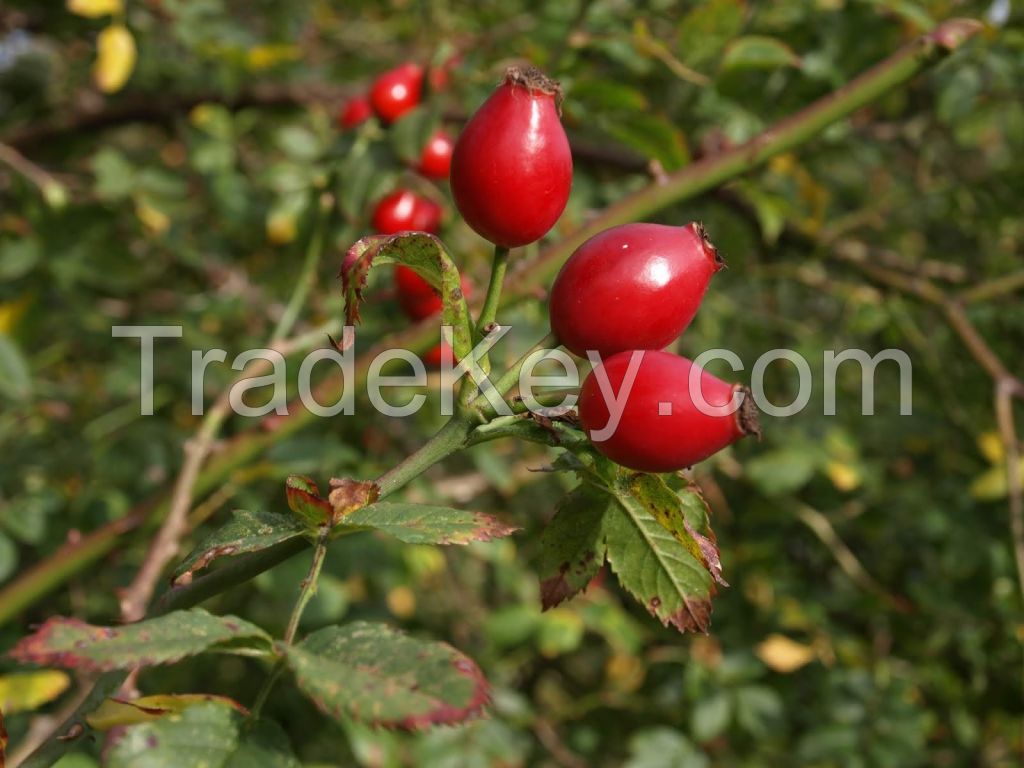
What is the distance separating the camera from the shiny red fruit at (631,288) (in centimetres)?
72

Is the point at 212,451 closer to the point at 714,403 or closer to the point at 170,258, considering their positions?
the point at 714,403

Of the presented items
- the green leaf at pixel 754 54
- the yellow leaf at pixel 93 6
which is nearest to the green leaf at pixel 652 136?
the green leaf at pixel 754 54

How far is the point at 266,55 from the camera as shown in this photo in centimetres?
238

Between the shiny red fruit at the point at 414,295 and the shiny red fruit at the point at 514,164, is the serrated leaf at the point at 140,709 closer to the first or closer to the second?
the shiny red fruit at the point at 514,164

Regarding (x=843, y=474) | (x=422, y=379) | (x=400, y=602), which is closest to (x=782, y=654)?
(x=843, y=474)

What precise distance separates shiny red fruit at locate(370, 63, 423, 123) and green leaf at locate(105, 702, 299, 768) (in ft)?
3.69

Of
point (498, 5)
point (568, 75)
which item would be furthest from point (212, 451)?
point (498, 5)

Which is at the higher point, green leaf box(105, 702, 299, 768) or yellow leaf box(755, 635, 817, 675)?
green leaf box(105, 702, 299, 768)

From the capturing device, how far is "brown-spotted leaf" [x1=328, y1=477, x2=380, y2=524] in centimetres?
69

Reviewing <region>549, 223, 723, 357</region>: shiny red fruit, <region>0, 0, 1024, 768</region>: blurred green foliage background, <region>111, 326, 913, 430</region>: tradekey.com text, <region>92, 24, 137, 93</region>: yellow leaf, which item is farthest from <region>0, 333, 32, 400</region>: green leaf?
<region>549, 223, 723, 357</region>: shiny red fruit

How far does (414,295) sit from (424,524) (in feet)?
2.90

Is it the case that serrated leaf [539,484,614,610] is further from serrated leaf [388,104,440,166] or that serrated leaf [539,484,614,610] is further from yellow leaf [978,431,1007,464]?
yellow leaf [978,431,1007,464]

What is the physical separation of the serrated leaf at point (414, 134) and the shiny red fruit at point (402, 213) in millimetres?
84

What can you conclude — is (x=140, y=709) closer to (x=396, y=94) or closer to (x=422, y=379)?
(x=422, y=379)
